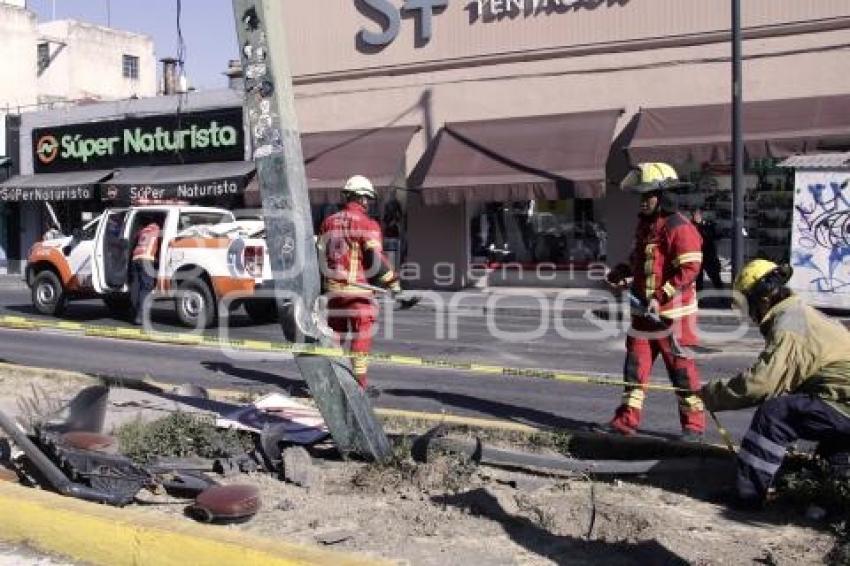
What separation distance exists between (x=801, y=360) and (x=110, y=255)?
12.2 metres

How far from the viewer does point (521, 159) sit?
19.2 m

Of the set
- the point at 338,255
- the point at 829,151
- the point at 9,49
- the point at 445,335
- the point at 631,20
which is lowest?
the point at 445,335

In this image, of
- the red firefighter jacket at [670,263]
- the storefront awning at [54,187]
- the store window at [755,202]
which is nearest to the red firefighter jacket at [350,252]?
the red firefighter jacket at [670,263]

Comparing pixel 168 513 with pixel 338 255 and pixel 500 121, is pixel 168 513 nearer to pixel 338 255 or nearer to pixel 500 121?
pixel 338 255

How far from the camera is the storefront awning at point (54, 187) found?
1053 inches

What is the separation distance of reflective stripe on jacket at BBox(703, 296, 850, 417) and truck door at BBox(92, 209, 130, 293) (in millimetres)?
11702

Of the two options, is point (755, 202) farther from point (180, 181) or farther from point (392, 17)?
point (180, 181)

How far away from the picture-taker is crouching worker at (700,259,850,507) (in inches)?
186

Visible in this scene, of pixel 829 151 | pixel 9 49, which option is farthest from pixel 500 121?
pixel 9 49

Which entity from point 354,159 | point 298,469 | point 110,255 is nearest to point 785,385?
point 298,469

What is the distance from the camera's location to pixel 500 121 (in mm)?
20578

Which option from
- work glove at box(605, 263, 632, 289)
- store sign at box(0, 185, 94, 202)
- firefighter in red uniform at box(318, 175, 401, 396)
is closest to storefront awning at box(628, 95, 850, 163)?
work glove at box(605, 263, 632, 289)

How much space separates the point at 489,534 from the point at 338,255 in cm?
344

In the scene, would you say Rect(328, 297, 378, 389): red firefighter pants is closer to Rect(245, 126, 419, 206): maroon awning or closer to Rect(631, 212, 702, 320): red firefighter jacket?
Rect(631, 212, 702, 320): red firefighter jacket
